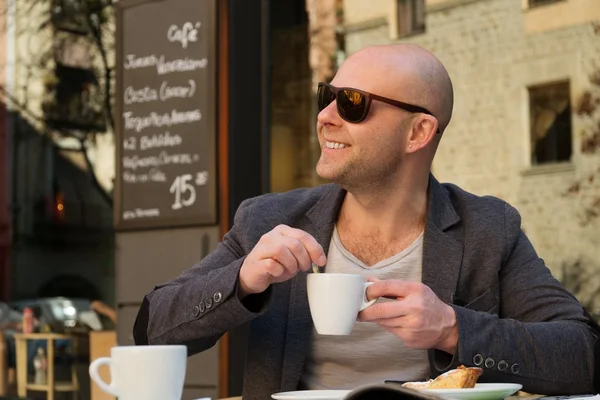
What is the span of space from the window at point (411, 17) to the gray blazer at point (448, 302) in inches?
107

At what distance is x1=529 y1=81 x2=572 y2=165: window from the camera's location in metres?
4.72

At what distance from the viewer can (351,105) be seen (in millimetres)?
2369

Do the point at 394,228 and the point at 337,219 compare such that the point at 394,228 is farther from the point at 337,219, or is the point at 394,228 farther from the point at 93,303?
the point at 93,303

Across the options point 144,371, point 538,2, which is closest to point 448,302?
point 144,371

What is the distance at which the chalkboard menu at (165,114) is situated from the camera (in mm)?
5406

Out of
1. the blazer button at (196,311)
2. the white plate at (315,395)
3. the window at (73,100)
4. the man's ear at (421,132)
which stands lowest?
the white plate at (315,395)

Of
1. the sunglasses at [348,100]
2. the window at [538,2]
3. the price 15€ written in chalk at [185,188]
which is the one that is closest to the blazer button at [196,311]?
the sunglasses at [348,100]

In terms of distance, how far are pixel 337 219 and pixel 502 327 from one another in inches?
22.5

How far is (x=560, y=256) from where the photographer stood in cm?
468

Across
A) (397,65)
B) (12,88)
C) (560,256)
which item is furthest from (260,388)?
(12,88)

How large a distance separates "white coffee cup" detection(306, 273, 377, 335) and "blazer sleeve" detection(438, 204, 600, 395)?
Result: 0.28m

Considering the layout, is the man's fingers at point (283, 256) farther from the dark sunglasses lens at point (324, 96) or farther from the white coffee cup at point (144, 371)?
the dark sunglasses lens at point (324, 96)

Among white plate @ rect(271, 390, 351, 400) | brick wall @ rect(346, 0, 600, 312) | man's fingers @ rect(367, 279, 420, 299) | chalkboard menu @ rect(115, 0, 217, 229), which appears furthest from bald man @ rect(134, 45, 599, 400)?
chalkboard menu @ rect(115, 0, 217, 229)

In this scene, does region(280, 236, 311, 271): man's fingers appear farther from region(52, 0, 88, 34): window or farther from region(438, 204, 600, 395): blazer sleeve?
region(52, 0, 88, 34): window
